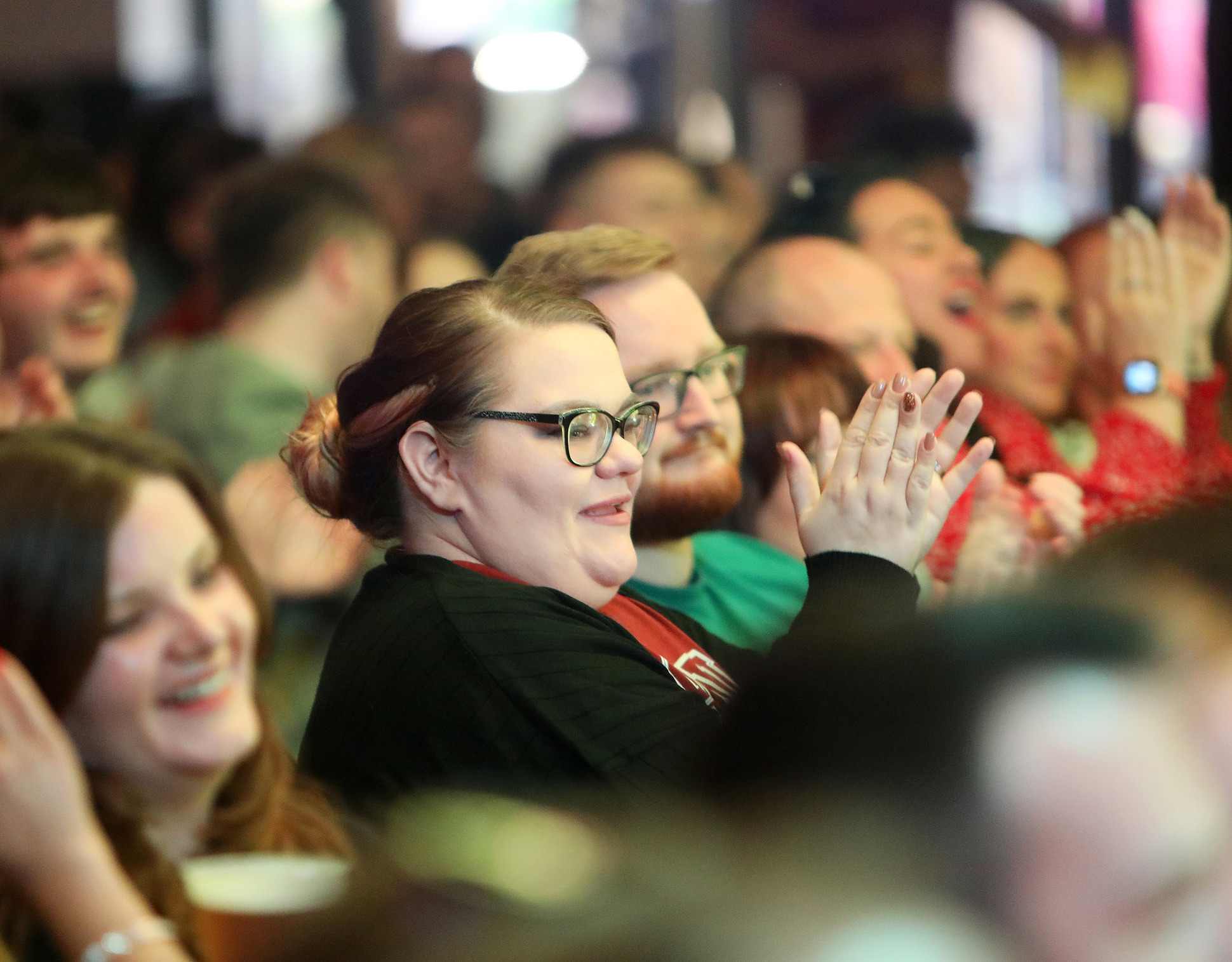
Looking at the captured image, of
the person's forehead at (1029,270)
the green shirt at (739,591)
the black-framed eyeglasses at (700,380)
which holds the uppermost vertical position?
the black-framed eyeglasses at (700,380)

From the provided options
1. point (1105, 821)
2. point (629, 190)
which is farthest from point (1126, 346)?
point (1105, 821)

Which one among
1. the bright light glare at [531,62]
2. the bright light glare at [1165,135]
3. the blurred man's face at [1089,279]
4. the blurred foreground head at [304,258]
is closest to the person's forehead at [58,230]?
the blurred foreground head at [304,258]

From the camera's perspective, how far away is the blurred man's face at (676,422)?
4.89ft

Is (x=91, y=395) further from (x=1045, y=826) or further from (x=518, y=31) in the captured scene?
(x=518, y=31)

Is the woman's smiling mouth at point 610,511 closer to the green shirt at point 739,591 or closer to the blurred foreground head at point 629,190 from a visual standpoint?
the green shirt at point 739,591

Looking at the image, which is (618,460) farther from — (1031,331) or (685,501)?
(1031,331)

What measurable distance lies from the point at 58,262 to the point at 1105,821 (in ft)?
6.83

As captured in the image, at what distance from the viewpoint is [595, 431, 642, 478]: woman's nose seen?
1212mm

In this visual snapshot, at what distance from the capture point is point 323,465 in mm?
1253

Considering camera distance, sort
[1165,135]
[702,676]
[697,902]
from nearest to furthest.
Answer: [697,902] < [702,676] < [1165,135]

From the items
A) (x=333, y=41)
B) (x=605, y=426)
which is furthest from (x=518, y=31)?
(x=605, y=426)

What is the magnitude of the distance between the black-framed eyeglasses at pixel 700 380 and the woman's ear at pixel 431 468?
314 mm

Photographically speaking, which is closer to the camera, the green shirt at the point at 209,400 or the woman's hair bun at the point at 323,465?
the woman's hair bun at the point at 323,465

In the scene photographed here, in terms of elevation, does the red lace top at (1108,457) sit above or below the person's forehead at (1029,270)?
below
